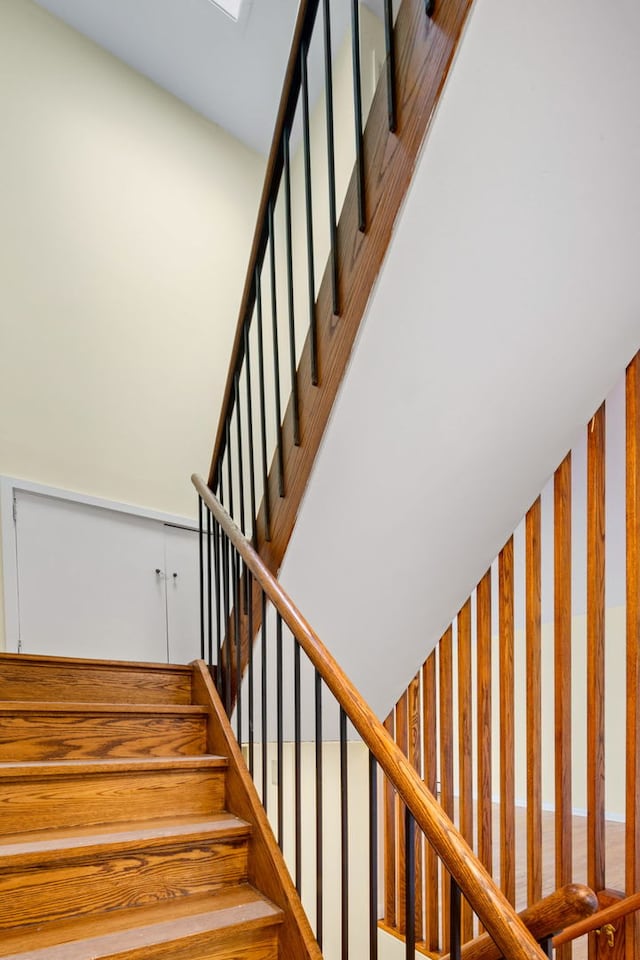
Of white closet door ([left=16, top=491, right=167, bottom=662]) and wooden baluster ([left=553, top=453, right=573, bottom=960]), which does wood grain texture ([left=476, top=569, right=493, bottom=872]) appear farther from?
white closet door ([left=16, top=491, right=167, bottom=662])

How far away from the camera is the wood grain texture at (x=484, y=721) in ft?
8.95

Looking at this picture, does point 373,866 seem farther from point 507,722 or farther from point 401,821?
point 401,821

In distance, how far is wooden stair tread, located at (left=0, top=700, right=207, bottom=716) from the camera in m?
1.99

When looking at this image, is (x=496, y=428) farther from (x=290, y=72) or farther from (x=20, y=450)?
(x=20, y=450)

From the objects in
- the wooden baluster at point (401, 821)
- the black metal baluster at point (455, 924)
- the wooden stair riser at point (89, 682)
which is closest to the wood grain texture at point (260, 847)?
the wooden stair riser at point (89, 682)

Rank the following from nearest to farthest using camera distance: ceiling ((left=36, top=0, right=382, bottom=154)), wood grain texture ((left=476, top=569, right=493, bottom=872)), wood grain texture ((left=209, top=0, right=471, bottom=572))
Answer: wood grain texture ((left=209, top=0, right=471, bottom=572)) → wood grain texture ((left=476, top=569, right=493, bottom=872)) → ceiling ((left=36, top=0, right=382, bottom=154))

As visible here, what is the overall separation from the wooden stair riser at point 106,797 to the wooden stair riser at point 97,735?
0.17m

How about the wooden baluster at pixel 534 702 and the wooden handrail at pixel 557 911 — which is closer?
the wooden handrail at pixel 557 911

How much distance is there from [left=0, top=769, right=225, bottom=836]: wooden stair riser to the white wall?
2.38ft

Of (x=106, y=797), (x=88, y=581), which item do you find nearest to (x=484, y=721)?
(x=106, y=797)

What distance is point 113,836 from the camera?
1.71 m

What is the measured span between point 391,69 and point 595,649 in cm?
191

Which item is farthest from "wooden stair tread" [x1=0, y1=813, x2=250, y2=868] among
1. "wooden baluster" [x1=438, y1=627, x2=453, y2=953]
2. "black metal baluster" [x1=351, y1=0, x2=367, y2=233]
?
"black metal baluster" [x1=351, y1=0, x2=367, y2=233]

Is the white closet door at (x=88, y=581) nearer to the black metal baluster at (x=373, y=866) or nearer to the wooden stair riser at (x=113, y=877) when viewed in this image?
the wooden stair riser at (x=113, y=877)
